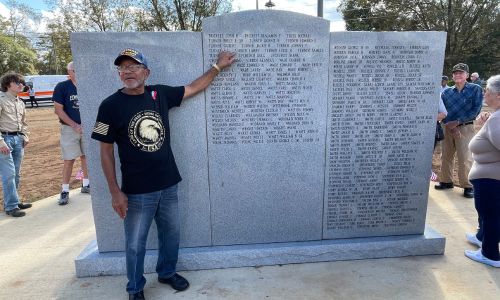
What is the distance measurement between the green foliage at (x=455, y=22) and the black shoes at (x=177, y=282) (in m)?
24.7

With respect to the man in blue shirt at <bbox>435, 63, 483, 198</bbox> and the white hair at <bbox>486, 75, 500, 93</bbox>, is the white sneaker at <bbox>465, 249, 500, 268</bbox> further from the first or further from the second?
the man in blue shirt at <bbox>435, 63, 483, 198</bbox>

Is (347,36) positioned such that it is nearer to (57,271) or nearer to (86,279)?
(86,279)

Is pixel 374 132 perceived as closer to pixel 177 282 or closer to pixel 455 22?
pixel 177 282

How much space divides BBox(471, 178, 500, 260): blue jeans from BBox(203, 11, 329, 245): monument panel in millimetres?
1525

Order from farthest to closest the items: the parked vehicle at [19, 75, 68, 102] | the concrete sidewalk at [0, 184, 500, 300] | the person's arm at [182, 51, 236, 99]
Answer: the parked vehicle at [19, 75, 68, 102]
the person's arm at [182, 51, 236, 99]
the concrete sidewalk at [0, 184, 500, 300]

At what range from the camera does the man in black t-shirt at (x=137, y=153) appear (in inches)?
108

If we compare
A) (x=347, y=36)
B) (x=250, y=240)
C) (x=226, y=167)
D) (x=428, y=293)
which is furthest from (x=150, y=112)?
(x=428, y=293)

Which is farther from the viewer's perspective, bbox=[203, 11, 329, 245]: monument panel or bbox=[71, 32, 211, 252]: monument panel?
bbox=[203, 11, 329, 245]: monument panel

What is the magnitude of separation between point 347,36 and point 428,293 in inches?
99.9

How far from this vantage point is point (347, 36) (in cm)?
353

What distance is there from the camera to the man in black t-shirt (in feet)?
9.03

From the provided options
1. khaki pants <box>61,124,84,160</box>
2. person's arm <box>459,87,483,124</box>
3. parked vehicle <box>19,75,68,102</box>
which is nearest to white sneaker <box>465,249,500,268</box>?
person's arm <box>459,87,483,124</box>

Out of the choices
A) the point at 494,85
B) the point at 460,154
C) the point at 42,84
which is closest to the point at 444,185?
the point at 460,154

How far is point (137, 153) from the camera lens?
111 inches
